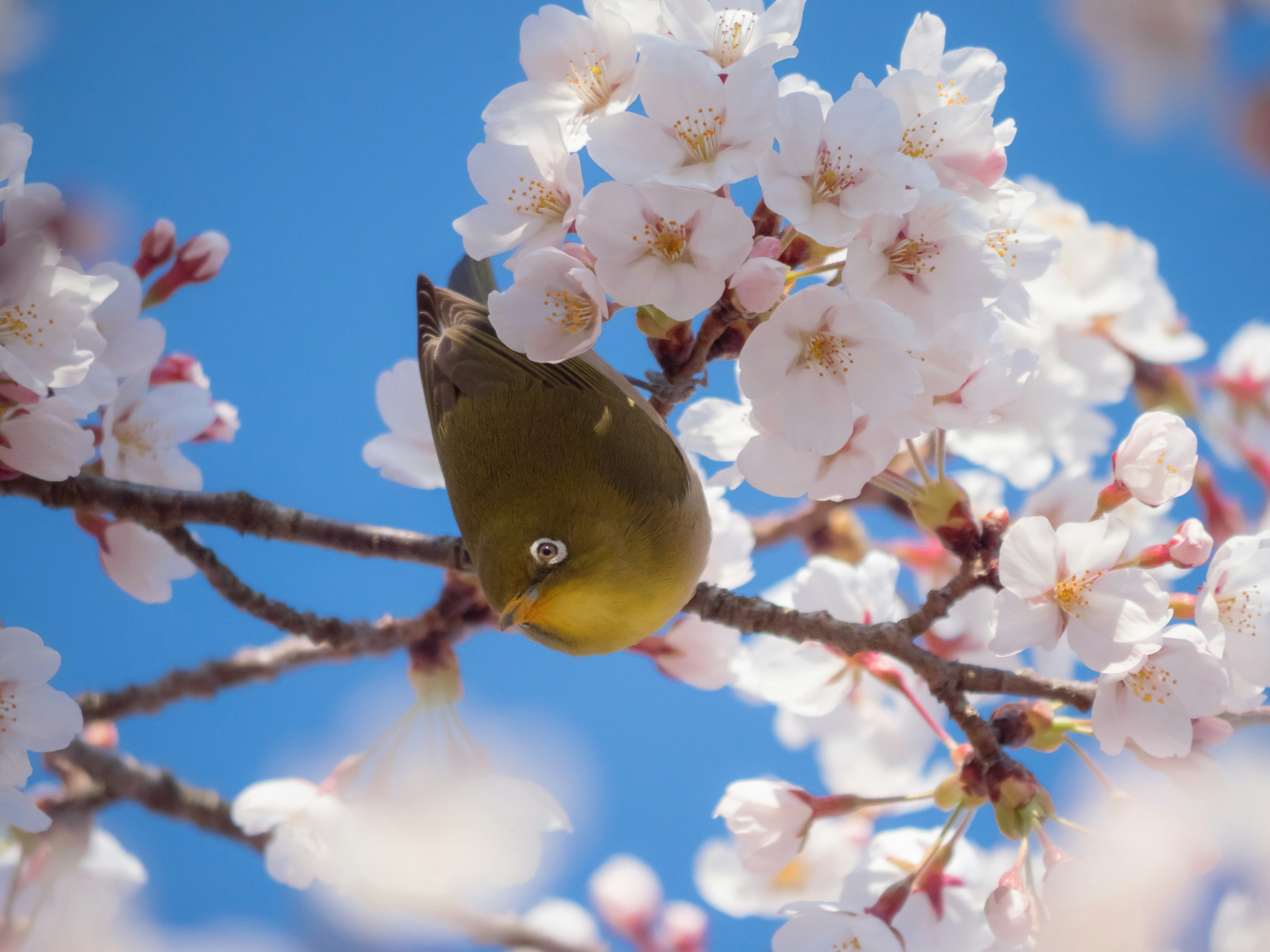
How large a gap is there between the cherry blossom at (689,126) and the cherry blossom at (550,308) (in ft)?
0.35

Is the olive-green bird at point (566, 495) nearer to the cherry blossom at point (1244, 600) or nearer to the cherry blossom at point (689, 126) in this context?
the cherry blossom at point (689, 126)

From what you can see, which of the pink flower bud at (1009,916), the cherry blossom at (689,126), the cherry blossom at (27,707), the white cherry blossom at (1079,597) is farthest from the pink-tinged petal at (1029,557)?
the cherry blossom at (27,707)

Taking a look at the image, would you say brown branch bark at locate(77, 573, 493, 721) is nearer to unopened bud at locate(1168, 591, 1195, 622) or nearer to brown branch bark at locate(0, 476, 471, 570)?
brown branch bark at locate(0, 476, 471, 570)

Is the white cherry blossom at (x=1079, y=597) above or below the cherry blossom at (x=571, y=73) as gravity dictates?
below

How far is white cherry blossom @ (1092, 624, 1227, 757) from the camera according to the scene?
97 centimetres

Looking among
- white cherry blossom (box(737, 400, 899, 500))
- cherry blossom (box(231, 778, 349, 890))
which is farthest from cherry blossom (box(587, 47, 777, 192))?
cherry blossom (box(231, 778, 349, 890))

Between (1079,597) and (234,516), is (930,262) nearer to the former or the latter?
(1079,597)

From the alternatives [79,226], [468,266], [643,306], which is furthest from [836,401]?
[468,266]

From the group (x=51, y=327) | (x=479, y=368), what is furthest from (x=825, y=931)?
(x=51, y=327)

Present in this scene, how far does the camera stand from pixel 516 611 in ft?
3.54

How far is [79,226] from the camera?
77 centimetres

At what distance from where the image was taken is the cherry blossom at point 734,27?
3.15 feet

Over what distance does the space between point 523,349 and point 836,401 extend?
332mm

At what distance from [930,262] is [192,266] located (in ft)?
3.55
